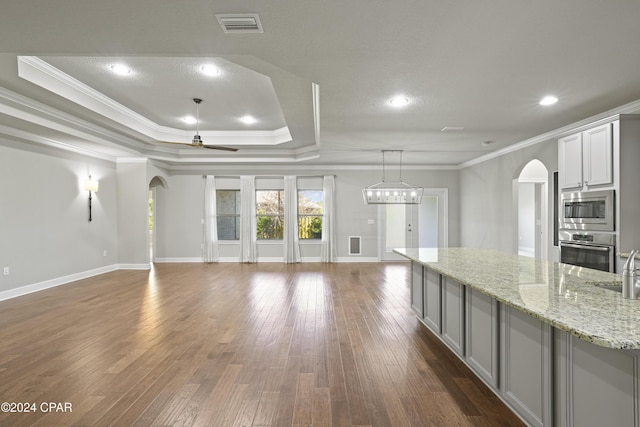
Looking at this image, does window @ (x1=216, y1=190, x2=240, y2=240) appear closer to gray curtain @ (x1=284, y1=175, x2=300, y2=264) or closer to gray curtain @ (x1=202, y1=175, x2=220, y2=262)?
gray curtain @ (x1=202, y1=175, x2=220, y2=262)

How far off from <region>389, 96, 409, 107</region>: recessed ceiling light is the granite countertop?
5.86 ft

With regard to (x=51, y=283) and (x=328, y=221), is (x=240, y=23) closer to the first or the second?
(x=51, y=283)

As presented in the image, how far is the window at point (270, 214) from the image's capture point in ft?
30.3

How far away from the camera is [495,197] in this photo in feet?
23.7

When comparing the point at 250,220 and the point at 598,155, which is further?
the point at 250,220

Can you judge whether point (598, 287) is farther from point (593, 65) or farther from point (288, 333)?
point (288, 333)

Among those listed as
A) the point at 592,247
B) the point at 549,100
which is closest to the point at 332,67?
the point at 549,100

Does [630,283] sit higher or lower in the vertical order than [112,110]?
lower

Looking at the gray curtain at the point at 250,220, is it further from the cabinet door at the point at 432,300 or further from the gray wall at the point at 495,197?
the cabinet door at the point at 432,300

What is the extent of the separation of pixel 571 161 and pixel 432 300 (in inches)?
109

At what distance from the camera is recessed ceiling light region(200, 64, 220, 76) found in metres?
4.05

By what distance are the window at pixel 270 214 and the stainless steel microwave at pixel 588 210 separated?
248 inches

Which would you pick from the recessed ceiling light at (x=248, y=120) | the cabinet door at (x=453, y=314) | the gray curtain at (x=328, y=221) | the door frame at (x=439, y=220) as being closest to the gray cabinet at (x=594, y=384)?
the cabinet door at (x=453, y=314)

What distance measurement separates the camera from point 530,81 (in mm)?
3346
